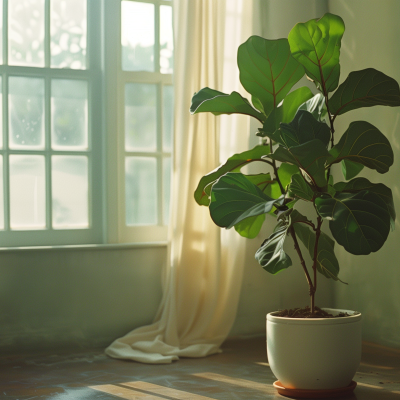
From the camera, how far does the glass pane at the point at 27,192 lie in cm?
299

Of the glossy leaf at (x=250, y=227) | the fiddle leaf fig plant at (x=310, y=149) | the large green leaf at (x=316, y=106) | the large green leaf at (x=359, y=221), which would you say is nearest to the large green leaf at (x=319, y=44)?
the fiddle leaf fig plant at (x=310, y=149)

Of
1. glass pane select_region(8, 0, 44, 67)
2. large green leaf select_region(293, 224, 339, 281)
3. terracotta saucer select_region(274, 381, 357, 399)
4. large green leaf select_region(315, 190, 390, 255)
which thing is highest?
glass pane select_region(8, 0, 44, 67)

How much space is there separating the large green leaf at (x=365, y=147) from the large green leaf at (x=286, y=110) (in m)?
0.23

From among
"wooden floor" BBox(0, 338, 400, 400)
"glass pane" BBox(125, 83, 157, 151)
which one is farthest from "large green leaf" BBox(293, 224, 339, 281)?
"glass pane" BBox(125, 83, 157, 151)

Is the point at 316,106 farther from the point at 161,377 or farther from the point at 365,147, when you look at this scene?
the point at 161,377

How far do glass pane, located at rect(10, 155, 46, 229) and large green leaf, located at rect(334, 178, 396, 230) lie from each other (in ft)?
5.76

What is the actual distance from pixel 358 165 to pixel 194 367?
1.25 metres

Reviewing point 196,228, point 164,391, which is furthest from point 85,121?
point 164,391

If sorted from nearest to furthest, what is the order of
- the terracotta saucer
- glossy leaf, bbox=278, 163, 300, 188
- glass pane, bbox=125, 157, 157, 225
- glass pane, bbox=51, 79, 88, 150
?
the terracotta saucer, glossy leaf, bbox=278, 163, 300, 188, glass pane, bbox=51, 79, 88, 150, glass pane, bbox=125, 157, 157, 225

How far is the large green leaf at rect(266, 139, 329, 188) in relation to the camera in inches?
67.0

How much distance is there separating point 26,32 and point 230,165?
1.65 m

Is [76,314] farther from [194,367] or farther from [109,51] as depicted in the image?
[109,51]

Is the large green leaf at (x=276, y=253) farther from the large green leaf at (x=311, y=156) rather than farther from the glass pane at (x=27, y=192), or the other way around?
the glass pane at (x=27, y=192)

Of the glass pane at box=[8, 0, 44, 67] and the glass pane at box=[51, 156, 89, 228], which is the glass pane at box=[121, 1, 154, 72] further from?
the glass pane at box=[51, 156, 89, 228]
